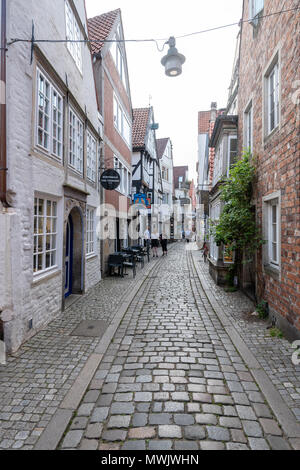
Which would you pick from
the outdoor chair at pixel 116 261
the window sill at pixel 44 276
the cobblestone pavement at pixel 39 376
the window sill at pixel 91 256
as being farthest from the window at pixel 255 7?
the outdoor chair at pixel 116 261

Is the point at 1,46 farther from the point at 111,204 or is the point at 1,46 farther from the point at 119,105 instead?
the point at 119,105

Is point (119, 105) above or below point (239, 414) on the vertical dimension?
above

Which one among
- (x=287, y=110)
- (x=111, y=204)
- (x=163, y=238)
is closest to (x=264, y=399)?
(x=287, y=110)

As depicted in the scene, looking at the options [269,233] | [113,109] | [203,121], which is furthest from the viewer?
[203,121]

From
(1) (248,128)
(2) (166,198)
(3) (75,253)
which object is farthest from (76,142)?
(2) (166,198)

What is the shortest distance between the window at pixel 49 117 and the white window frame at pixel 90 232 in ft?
10.2

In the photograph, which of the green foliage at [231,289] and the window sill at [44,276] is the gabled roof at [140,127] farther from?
the window sill at [44,276]

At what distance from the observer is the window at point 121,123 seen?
13.5 metres

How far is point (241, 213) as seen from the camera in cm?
764

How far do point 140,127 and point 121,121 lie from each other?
6.69 m

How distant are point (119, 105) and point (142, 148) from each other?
565cm

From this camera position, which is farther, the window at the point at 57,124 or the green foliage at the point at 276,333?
the window at the point at 57,124

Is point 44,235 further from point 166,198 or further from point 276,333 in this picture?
point 166,198

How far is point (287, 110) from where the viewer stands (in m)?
5.24
